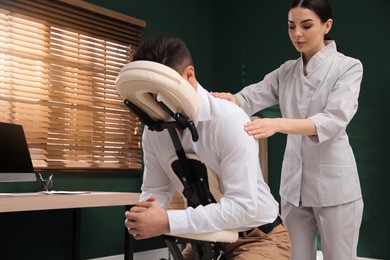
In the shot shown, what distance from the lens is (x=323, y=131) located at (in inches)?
73.5

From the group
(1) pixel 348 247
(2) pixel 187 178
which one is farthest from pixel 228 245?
(1) pixel 348 247

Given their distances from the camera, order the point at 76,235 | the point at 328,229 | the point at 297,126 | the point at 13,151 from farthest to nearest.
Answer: the point at 76,235 < the point at 13,151 < the point at 328,229 < the point at 297,126

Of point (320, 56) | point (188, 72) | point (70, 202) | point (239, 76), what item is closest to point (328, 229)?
point (320, 56)

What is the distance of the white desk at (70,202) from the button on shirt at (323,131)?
4.22 feet

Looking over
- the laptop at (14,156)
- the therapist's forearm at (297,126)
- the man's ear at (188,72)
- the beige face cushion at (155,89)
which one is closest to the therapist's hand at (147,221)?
the beige face cushion at (155,89)

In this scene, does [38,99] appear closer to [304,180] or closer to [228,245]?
[304,180]

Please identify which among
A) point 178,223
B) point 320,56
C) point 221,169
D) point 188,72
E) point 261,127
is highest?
point 320,56

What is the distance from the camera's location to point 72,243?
3.57 m

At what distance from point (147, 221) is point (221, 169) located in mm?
224

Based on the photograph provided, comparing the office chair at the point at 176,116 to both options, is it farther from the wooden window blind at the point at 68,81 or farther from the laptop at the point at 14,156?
the wooden window blind at the point at 68,81

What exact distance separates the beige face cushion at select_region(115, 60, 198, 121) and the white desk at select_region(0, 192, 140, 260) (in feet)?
5.39

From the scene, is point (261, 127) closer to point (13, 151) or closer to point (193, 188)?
point (193, 188)

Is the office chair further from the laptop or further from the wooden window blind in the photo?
the wooden window blind

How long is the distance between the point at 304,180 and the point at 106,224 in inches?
88.0
